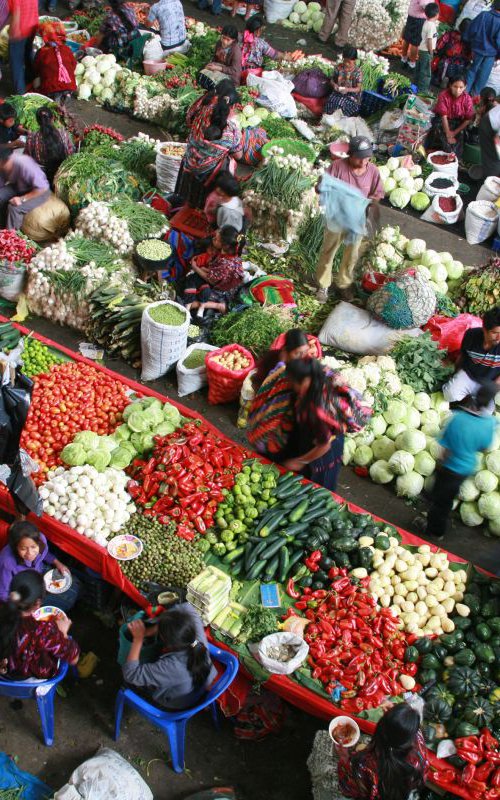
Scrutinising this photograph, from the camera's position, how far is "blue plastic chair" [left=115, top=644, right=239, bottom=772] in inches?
171

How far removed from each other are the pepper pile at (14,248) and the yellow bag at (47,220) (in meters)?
A: 0.49

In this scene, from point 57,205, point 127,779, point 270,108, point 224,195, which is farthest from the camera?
point 270,108

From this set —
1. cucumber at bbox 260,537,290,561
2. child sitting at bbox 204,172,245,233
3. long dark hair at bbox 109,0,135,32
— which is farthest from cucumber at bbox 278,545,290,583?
long dark hair at bbox 109,0,135,32

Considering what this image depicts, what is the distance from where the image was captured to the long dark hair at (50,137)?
8.02 meters

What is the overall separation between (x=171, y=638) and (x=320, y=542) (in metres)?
1.29

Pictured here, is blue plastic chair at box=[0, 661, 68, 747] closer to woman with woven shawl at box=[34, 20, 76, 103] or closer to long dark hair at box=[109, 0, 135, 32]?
woman with woven shawl at box=[34, 20, 76, 103]

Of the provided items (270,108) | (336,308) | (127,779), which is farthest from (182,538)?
(270,108)

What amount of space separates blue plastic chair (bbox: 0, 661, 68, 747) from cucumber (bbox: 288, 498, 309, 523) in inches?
64.7

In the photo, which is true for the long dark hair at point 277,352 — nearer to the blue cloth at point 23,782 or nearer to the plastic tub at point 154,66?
the blue cloth at point 23,782

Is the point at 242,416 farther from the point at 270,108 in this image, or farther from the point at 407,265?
the point at 270,108

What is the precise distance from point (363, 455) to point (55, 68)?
20.6 feet

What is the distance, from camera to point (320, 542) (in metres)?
5.17

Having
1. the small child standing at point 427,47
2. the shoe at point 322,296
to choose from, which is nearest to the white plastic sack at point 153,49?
the small child standing at point 427,47

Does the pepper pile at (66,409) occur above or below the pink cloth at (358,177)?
below
